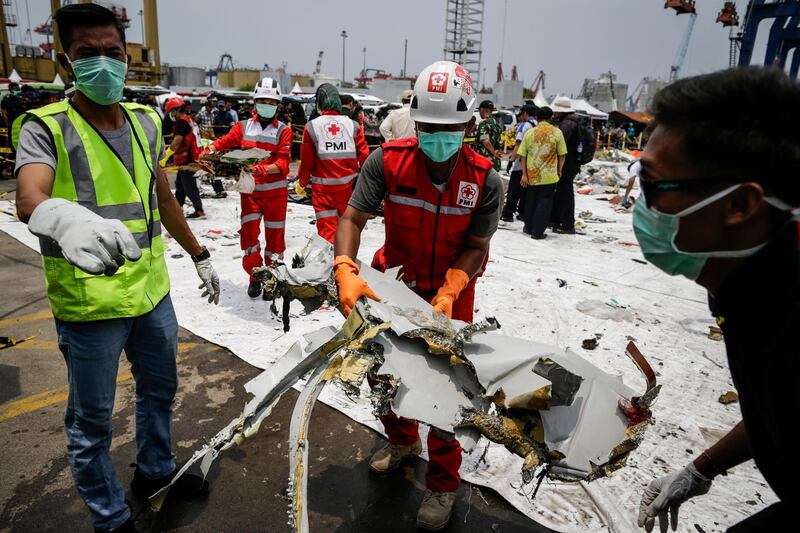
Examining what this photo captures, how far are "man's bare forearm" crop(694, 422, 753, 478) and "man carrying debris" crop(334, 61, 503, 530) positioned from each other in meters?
0.99

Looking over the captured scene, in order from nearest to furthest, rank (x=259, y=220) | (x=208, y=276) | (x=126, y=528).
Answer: (x=126, y=528), (x=208, y=276), (x=259, y=220)

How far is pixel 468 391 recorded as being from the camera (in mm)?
1601

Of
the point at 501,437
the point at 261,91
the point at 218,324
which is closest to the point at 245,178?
the point at 261,91

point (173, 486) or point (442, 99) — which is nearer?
point (442, 99)

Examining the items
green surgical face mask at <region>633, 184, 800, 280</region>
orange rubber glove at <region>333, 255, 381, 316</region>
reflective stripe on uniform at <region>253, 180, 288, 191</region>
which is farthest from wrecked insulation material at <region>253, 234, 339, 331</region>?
reflective stripe on uniform at <region>253, 180, 288, 191</region>

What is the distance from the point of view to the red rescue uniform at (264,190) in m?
4.72

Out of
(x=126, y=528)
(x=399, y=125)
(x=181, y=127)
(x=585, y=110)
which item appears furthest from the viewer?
(x=585, y=110)

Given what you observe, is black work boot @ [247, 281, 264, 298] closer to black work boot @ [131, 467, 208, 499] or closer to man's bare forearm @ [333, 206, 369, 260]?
black work boot @ [131, 467, 208, 499]

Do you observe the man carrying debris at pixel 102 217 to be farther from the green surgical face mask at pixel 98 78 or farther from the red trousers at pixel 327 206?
the red trousers at pixel 327 206

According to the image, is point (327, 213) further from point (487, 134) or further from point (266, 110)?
point (487, 134)

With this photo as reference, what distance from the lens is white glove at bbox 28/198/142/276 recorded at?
1.29m

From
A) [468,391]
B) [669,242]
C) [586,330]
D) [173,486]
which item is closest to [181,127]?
[173,486]

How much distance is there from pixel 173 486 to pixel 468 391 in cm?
164

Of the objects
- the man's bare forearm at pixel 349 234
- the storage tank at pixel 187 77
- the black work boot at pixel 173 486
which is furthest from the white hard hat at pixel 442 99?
the storage tank at pixel 187 77
